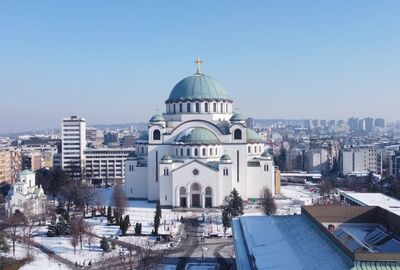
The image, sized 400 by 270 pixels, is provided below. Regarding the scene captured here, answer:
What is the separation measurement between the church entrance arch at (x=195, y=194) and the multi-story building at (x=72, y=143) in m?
29.0

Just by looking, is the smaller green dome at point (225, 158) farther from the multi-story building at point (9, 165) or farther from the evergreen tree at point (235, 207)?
the multi-story building at point (9, 165)

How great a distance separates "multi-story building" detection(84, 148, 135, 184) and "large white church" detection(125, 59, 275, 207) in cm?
2014

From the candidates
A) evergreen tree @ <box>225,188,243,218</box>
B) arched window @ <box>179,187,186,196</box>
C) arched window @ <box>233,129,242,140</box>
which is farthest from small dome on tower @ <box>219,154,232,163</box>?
evergreen tree @ <box>225,188,243,218</box>

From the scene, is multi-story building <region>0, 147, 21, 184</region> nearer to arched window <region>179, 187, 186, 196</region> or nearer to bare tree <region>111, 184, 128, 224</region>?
bare tree <region>111, 184, 128, 224</region>

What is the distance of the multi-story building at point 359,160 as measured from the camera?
68625 millimetres

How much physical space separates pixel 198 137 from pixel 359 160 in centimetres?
3418

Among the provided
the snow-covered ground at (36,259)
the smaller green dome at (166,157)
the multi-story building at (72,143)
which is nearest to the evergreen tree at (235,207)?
the smaller green dome at (166,157)

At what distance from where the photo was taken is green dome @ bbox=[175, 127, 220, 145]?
139 ft

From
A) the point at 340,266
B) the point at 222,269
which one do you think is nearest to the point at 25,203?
the point at 222,269

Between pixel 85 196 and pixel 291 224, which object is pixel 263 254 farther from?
pixel 85 196

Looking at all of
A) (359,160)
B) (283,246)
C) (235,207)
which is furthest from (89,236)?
(359,160)

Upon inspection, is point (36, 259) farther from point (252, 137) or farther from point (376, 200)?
point (252, 137)

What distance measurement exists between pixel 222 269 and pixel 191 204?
54.7 feet

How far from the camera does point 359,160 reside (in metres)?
68.6
